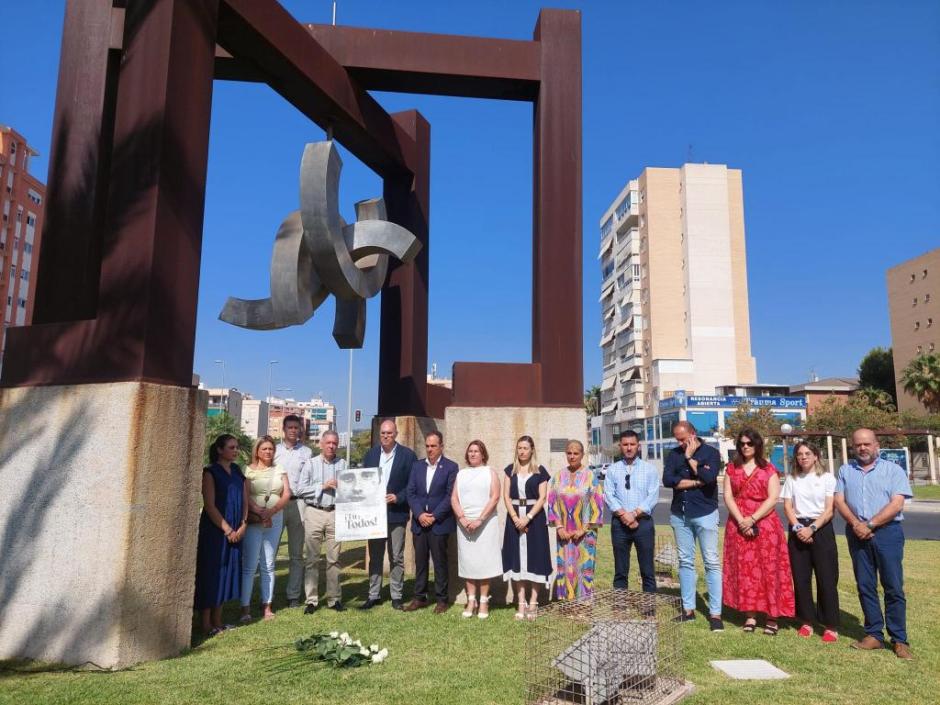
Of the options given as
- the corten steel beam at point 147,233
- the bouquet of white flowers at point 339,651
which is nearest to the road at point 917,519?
the bouquet of white flowers at point 339,651

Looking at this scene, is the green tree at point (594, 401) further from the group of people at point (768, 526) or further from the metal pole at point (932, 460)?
the group of people at point (768, 526)

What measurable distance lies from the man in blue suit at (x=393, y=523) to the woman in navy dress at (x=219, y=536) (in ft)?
4.56

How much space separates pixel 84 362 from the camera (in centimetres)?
535

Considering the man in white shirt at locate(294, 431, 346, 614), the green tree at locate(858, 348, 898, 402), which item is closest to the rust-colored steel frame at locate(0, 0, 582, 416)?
the man in white shirt at locate(294, 431, 346, 614)

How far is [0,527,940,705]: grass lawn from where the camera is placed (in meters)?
4.39

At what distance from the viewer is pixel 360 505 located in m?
6.93

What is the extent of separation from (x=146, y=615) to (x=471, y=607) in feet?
10.2

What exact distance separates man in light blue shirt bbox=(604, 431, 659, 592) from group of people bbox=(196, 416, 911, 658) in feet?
0.05

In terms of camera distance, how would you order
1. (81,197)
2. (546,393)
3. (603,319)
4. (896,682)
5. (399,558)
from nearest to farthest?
(896,682) < (81,197) < (399,558) < (546,393) < (603,319)

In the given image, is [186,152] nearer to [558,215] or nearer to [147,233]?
[147,233]

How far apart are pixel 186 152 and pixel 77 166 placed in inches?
57.4

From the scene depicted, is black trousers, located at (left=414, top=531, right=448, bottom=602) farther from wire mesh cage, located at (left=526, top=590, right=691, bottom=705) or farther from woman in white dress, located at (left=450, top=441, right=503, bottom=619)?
wire mesh cage, located at (left=526, top=590, right=691, bottom=705)

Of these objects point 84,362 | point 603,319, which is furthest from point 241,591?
point 603,319

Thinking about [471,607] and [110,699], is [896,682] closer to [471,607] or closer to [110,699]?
[471,607]
